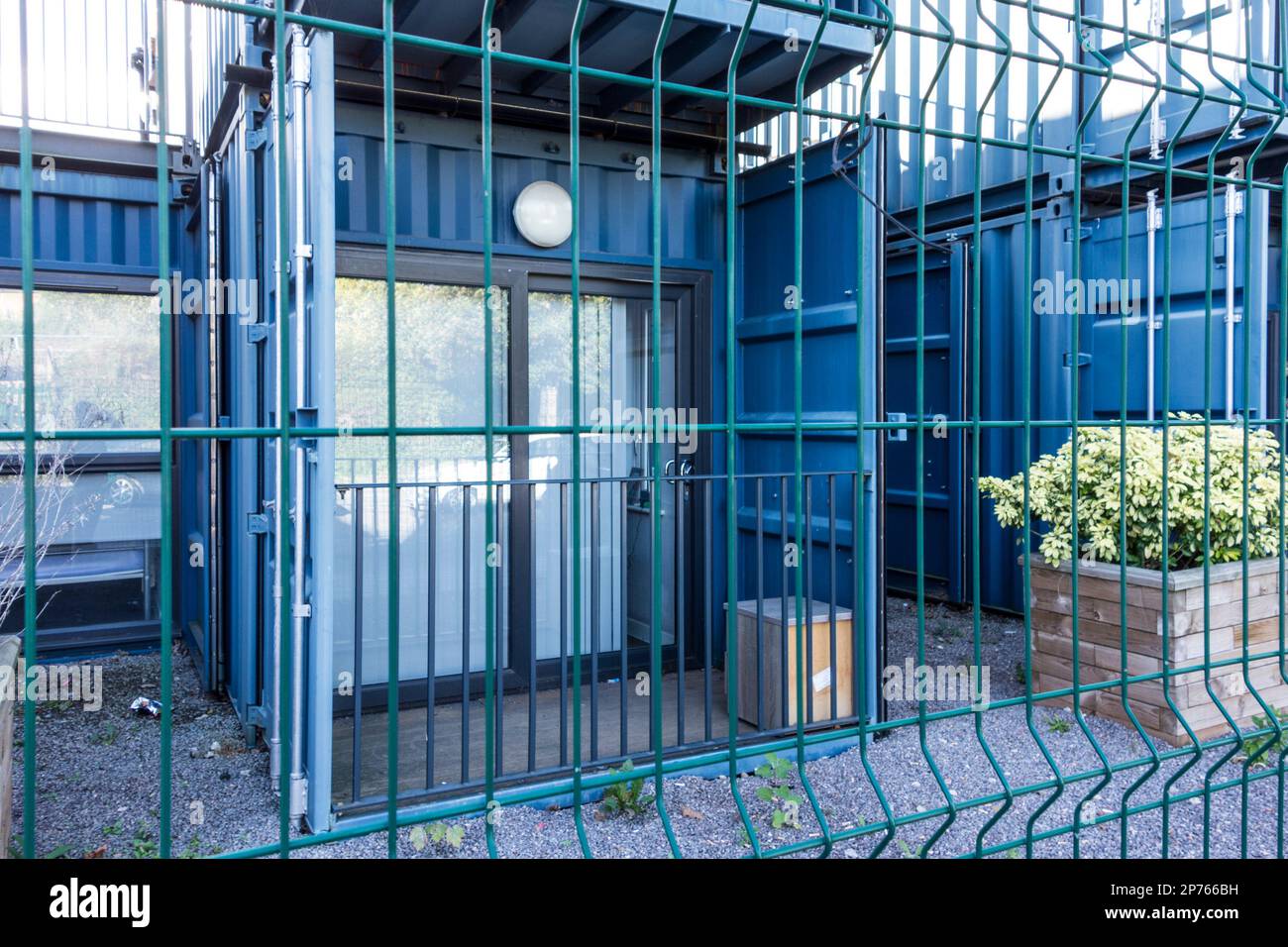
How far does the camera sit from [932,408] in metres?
7.79

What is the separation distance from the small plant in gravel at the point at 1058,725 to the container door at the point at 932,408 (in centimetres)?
252

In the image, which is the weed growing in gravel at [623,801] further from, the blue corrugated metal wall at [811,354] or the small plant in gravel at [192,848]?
the small plant in gravel at [192,848]

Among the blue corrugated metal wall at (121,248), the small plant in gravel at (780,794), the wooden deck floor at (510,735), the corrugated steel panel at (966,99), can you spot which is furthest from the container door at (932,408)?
the blue corrugated metal wall at (121,248)

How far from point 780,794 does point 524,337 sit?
271cm

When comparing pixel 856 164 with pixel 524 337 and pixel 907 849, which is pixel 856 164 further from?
pixel 907 849

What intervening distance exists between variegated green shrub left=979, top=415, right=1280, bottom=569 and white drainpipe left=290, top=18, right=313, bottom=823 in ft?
11.0

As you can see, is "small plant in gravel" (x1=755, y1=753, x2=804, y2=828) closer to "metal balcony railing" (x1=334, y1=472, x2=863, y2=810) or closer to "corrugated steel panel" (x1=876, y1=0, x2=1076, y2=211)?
"metal balcony railing" (x1=334, y1=472, x2=863, y2=810)

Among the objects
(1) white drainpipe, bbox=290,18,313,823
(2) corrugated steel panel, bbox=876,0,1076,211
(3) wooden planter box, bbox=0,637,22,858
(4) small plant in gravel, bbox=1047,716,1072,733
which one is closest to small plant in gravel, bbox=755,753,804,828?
(4) small plant in gravel, bbox=1047,716,1072,733

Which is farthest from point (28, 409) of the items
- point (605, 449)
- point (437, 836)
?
point (605, 449)

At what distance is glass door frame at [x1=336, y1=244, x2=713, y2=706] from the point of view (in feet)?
A: 15.9

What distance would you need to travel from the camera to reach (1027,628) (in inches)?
88.4
